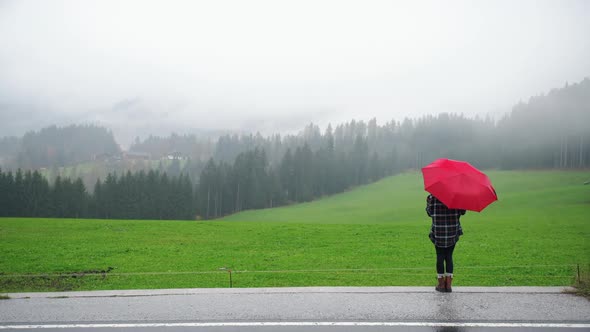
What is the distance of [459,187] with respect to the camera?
846 cm

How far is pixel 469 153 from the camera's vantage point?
17138 cm

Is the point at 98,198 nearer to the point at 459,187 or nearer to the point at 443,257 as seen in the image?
the point at 443,257

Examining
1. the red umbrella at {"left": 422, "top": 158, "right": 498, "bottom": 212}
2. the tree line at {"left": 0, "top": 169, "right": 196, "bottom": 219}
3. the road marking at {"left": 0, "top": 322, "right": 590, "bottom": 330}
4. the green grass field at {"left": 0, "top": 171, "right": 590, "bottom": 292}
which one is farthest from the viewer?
A: the tree line at {"left": 0, "top": 169, "right": 196, "bottom": 219}

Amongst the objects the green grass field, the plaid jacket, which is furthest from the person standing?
the green grass field

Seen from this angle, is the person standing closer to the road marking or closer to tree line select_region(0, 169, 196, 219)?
the road marking

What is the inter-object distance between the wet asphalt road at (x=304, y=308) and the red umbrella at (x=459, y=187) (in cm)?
193

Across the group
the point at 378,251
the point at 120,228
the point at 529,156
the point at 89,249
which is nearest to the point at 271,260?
the point at 378,251

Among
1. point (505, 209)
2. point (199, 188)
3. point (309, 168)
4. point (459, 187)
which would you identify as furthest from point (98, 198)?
point (459, 187)

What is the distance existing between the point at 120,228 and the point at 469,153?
168866mm

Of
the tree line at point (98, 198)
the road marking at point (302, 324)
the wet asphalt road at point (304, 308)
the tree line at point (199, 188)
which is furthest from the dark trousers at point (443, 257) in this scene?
the tree line at point (199, 188)

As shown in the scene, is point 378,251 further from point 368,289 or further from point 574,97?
point 574,97

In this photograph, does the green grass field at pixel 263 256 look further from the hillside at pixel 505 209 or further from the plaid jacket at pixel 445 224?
the hillside at pixel 505 209

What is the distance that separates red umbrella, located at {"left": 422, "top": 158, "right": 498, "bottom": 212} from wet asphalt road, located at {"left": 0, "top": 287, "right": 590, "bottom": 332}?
1935mm

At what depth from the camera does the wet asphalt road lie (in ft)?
23.0
